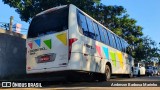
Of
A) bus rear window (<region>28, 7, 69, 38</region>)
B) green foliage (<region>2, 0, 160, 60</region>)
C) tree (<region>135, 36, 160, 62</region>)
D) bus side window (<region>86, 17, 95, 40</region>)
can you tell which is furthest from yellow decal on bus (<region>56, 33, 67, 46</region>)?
tree (<region>135, 36, 160, 62</region>)

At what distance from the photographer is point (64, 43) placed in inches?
450

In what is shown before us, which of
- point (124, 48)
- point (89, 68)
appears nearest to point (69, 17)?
point (89, 68)

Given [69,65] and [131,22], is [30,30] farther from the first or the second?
[131,22]

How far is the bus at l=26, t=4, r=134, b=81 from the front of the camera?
11.4 meters

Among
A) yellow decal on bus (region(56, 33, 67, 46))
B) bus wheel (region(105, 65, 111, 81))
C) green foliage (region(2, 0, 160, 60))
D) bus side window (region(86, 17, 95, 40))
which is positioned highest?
green foliage (region(2, 0, 160, 60))

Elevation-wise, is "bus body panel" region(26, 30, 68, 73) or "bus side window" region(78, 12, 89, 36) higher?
"bus side window" region(78, 12, 89, 36)

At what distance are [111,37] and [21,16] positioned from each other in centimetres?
980

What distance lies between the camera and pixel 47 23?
1244 cm

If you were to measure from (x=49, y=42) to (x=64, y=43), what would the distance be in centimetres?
77

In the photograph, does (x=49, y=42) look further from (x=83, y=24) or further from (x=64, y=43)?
(x=83, y=24)

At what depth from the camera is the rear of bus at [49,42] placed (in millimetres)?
11500

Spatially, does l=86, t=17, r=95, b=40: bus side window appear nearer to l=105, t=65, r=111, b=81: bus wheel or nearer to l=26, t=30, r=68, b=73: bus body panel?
l=26, t=30, r=68, b=73: bus body panel

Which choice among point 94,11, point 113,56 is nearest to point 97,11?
point 94,11

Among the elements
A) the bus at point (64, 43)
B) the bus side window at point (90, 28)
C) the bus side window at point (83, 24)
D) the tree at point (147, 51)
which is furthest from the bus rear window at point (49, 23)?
the tree at point (147, 51)
